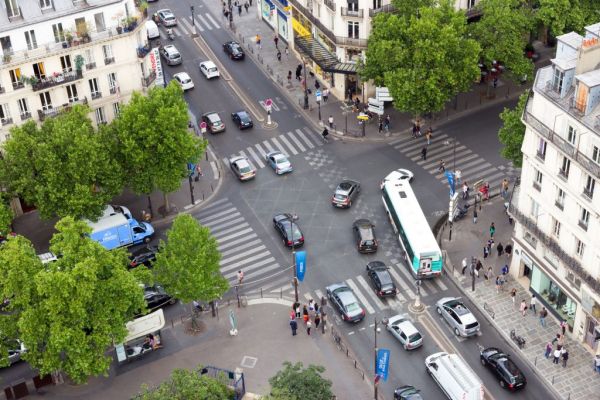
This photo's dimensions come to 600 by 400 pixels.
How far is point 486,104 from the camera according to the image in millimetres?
112562

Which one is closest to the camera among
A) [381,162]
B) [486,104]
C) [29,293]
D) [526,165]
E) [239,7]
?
[29,293]

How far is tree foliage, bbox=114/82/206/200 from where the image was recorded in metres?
87.9

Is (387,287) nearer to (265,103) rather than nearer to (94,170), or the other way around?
(94,170)

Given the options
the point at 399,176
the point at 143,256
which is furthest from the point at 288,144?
the point at 143,256

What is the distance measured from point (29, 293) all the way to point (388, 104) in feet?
189

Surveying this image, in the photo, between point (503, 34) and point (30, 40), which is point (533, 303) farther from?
point (30, 40)

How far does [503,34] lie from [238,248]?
41.1 m

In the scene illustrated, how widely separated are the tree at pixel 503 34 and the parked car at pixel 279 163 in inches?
1059

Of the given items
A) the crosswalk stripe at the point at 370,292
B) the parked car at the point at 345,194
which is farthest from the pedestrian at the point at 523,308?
the parked car at the point at 345,194

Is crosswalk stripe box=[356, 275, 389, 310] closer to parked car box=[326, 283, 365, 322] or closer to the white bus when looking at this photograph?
parked car box=[326, 283, 365, 322]

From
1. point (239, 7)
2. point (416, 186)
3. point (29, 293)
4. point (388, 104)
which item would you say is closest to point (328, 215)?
point (416, 186)

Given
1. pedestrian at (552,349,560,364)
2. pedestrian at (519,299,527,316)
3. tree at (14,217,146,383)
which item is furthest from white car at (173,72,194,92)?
pedestrian at (552,349,560,364)

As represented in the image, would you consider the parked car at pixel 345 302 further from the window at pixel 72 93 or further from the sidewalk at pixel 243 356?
the window at pixel 72 93

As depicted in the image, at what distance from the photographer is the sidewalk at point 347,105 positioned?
109312 millimetres
